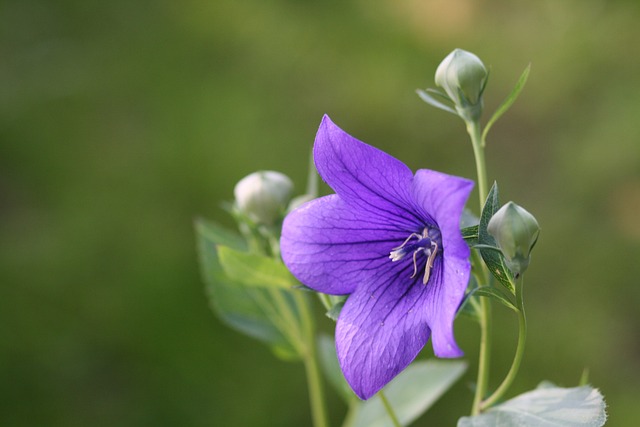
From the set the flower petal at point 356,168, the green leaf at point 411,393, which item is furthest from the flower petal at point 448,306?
the green leaf at point 411,393

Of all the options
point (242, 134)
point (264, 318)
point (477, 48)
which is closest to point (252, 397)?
point (242, 134)

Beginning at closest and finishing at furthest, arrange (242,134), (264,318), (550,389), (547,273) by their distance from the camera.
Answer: (550,389) → (264,318) → (547,273) → (242,134)

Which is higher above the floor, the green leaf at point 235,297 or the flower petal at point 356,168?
the flower petal at point 356,168

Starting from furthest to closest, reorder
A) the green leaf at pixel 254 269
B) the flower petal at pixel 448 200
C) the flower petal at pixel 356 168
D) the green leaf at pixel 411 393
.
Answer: the green leaf at pixel 411 393, the green leaf at pixel 254 269, the flower petal at pixel 356 168, the flower petal at pixel 448 200

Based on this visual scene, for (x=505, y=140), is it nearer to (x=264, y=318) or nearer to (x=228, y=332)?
(x=228, y=332)

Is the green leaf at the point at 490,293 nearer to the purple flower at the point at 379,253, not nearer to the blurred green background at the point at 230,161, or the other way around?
the purple flower at the point at 379,253

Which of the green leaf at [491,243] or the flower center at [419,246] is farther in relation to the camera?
the flower center at [419,246]

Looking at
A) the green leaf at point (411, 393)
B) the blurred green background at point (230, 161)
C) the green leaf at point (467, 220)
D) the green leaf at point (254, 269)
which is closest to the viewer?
the green leaf at point (467, 220)

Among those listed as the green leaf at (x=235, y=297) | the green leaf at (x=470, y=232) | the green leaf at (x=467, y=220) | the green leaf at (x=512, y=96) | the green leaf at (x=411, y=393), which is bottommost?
the green leaf at (x=411, y=393)
